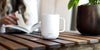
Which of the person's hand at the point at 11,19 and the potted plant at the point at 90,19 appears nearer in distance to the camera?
the potted plant at the point at 90,19

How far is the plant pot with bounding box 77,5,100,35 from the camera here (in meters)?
0.82

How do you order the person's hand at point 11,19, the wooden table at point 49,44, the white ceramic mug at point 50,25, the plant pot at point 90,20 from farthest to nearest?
the person's hand at point 11,19
the plant pot at point 90,20
the white ceramic mug at point 50,25
the wooden table at point 49,44

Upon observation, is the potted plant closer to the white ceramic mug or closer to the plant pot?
the plant pot

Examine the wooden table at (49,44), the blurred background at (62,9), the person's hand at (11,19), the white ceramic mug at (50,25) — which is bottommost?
the wooden table at (49,44)

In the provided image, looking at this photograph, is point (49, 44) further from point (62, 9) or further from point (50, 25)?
point (62, 9)

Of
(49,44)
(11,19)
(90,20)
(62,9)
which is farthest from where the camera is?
(62,9)

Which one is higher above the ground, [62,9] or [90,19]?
[62,9]

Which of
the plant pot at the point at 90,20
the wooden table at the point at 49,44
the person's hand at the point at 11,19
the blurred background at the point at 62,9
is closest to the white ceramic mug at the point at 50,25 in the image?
the wooden table at the point at 49,44

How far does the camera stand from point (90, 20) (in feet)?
2.70

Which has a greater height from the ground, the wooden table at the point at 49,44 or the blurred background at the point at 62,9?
the blurred background at the point at 62,9

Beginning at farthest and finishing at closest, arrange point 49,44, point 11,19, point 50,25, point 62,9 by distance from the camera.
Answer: point 62,9, point 11,19, point 50,25, point 49,44

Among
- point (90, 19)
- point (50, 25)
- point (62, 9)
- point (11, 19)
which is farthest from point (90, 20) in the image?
point (62, 9)

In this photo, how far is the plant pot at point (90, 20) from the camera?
2.68 feet

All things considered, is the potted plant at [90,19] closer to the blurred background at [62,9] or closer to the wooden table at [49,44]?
the wooden table at [49,44]
